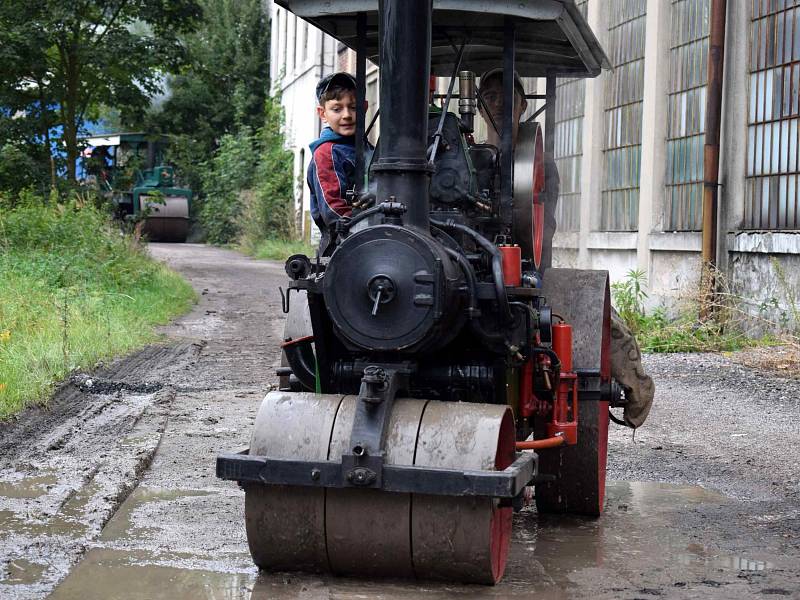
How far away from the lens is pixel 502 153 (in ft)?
16.6

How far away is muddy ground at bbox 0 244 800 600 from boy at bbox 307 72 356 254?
54.1 inches

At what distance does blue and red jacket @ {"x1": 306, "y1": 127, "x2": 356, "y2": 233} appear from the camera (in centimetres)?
519

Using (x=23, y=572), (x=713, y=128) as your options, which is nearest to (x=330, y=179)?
(x=23, y=572)

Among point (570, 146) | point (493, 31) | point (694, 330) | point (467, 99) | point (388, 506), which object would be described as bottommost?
point (388, 506)

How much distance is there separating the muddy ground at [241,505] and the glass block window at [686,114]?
3.85 meters

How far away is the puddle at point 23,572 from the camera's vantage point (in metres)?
4.37

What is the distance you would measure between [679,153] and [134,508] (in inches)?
379

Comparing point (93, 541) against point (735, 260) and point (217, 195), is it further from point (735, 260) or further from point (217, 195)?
point (217, 195)

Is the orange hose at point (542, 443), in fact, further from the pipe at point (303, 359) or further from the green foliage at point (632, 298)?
the green foliage at point (632, 298)

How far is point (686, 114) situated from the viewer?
13.7 metres

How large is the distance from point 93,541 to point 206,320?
9.51 m

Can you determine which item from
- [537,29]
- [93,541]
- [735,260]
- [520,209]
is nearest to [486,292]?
[520,209]

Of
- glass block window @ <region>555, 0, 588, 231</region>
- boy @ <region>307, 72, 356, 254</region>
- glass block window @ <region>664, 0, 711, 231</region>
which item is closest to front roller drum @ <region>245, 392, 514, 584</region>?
boy @ <region>307, 72, 356, 254</region>

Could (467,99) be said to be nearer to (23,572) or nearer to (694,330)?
(23,572)
